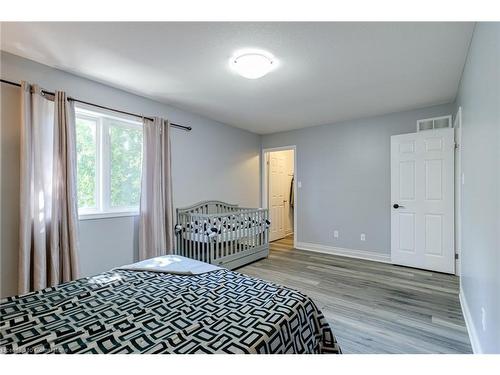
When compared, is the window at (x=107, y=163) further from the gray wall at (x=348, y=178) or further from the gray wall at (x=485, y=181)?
the gray wall at (x=485, y=181)

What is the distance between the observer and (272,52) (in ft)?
7.18

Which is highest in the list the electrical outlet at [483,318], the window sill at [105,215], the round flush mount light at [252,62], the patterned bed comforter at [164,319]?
the round flush mount light at [252,62]

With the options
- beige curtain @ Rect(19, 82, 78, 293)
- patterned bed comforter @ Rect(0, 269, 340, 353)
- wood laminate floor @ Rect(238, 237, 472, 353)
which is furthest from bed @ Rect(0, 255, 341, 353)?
beige curtain @ Rect(19, 82, 78, 293)

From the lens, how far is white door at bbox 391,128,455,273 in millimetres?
3449

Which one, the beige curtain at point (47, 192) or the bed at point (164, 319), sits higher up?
the beige curtain at point (47, 192)

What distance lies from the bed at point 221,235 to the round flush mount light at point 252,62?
186 cm

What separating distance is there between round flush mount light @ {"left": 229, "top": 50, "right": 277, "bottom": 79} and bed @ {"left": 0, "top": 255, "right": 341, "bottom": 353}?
181 centimetres

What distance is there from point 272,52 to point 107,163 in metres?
2.26

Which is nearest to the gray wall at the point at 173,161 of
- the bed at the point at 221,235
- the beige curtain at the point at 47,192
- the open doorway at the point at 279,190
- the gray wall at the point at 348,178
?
the beige curtain at the point at 47,192

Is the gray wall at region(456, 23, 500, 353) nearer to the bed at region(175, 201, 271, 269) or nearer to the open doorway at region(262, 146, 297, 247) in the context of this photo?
the bed at region(175, 201, 271, 269)

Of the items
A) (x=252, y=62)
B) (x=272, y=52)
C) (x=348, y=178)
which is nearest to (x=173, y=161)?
(x=252, y=62)

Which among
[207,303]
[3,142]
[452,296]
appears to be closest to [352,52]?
[207,303]

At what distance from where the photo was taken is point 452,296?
2.72m

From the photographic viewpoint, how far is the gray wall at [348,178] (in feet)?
13.3
